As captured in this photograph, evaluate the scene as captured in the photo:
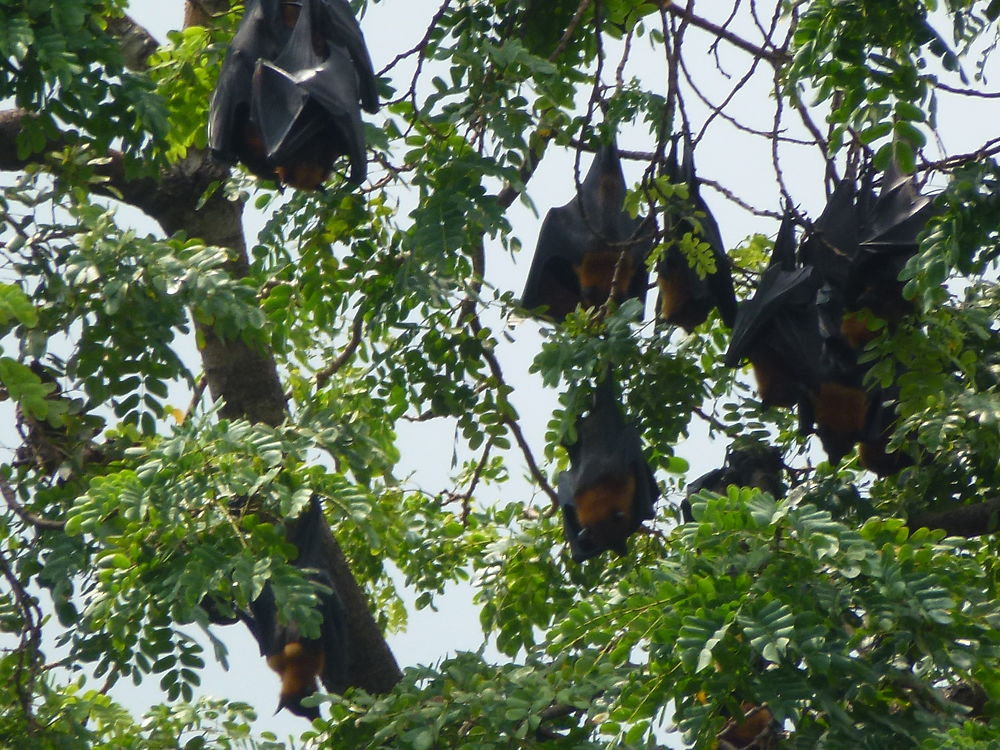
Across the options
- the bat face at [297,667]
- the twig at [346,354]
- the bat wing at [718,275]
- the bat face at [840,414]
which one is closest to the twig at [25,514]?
the twig at [346,354]

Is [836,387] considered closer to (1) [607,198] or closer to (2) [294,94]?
(1) [607,198]

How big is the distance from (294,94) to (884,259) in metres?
1.78

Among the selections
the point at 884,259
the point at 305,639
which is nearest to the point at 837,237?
the point at 884,259

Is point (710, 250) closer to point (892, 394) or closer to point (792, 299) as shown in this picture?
point (792, 299)

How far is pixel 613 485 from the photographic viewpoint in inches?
166

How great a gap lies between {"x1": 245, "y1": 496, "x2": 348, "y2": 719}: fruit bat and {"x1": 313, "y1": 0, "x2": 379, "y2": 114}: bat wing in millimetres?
1243

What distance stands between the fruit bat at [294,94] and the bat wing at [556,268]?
129 centimetres

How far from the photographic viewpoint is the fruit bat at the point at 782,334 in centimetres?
427

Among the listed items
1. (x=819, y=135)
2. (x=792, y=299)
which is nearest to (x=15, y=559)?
(x=792, y=299)

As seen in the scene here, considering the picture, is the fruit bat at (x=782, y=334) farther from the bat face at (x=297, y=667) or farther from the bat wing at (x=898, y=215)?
the bat face at (x=297, y=667)

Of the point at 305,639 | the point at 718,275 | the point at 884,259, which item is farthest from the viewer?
the point at 305,639

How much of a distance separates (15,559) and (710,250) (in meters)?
2.22

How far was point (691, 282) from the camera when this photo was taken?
4.45 metres

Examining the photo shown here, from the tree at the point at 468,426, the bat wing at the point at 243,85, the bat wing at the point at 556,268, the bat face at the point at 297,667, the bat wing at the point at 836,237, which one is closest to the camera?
the tree at the point at 468,426
